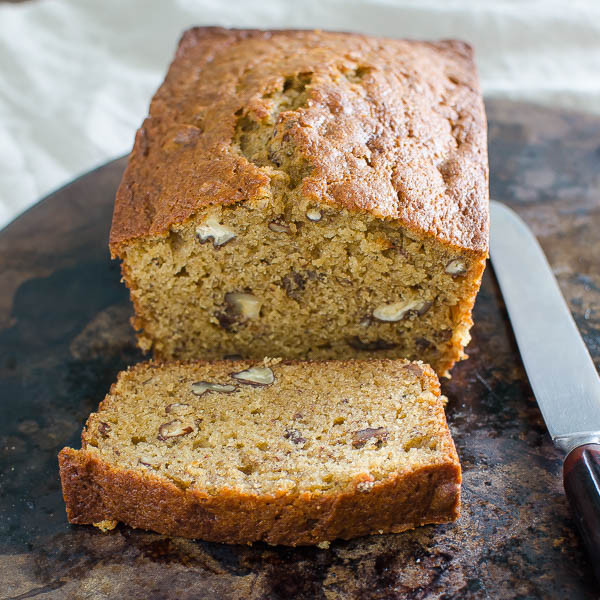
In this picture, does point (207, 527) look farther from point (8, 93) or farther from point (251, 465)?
point (8, 93)

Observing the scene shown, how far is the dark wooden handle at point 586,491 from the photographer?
8.28 feet

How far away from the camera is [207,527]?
271cm

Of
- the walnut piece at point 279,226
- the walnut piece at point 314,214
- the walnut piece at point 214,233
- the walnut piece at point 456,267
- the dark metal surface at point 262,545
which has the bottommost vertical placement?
the dark metal surface at point 262,545

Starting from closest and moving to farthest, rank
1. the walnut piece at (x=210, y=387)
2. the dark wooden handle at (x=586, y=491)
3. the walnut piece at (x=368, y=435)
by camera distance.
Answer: the dark wooden handle at (x=586, y=491) → the walnut piece at (x=368, y=435) → the walnut piece at (x=210, y=387)

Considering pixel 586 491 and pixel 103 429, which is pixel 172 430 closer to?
pixel 103 429

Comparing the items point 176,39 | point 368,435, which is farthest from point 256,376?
point 176,39

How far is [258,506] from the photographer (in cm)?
263

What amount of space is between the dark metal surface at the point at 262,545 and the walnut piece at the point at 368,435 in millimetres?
339

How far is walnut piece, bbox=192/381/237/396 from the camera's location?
309 centimetres

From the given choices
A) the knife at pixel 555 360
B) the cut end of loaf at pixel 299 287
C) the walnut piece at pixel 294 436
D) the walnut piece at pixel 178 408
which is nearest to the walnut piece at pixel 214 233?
the cut end of loaf at pixel 299 287

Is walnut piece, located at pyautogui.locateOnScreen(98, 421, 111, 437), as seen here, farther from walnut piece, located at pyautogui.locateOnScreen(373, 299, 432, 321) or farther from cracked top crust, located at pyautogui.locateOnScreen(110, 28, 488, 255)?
walnut piece, located at pyautogui.locateOnScreen(373, 299, 432, 321)

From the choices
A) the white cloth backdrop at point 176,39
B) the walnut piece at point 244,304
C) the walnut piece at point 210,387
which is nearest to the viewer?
the walnut piece at point 210,387

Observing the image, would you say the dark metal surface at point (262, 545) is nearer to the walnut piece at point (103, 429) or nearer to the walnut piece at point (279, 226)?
the walnut piece at point (103, 429)

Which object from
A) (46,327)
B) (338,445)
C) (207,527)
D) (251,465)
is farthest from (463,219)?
(46,327)
